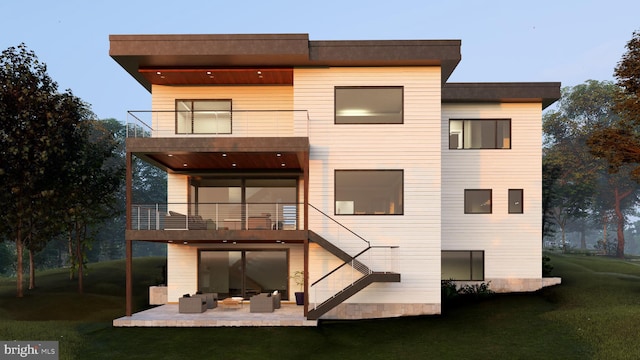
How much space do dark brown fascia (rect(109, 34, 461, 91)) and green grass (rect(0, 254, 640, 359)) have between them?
8991 millimetres

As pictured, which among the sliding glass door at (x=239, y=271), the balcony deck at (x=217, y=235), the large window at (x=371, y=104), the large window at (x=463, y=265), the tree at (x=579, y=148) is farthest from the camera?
the tree at (x=579, y=148)

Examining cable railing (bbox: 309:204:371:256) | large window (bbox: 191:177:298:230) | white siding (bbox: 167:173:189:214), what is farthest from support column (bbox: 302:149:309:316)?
white siding (bbox: 167:173:189:214)

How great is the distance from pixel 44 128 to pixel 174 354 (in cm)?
1422

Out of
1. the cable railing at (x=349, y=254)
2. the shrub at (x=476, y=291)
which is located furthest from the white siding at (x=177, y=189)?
the shrub at (x=476, y=291)

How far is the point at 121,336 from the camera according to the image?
46.1 ft

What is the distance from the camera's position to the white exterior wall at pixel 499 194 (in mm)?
20656

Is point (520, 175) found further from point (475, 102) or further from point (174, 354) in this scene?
point (174, 354)

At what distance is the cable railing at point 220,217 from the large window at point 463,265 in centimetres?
700

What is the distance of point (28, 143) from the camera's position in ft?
67.9

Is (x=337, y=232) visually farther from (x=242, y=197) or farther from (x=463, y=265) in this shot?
(x=463, y=265)

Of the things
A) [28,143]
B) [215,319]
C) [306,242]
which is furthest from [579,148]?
[28,143]

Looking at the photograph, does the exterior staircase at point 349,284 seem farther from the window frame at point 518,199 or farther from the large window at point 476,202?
the window frame at point 518,199

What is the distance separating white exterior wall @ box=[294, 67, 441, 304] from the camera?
16828 millimetres

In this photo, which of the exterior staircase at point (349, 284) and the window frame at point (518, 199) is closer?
the exterior staircase at point (349, 284)
